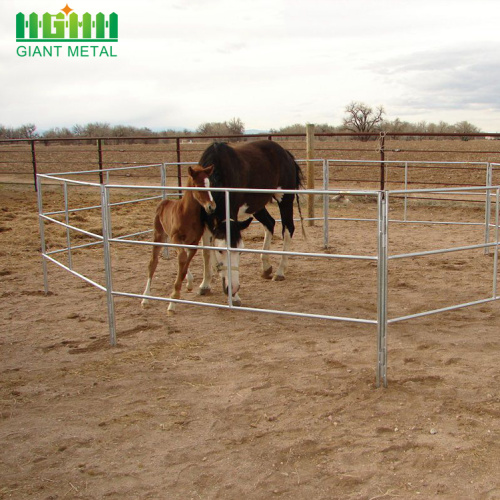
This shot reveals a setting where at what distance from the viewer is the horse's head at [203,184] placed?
16.0 feet

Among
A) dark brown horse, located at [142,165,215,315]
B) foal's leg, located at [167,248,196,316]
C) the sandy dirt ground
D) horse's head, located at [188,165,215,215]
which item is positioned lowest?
the sandy dirt ground

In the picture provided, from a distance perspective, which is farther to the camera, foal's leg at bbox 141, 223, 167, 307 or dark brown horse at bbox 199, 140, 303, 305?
foal's leg at bbox 141, 223, 167, 307

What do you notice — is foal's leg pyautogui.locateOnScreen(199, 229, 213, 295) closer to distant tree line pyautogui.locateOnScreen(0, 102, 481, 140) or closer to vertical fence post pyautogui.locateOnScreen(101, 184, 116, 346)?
vertical fence post pyautogui.locateOnScreen(101, 184, 116, 346)

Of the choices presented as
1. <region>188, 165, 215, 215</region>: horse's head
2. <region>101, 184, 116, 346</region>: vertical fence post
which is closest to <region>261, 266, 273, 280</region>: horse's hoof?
<region>188, 165, 215, 215</region>: horse's head

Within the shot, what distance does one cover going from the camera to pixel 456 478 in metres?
2.53

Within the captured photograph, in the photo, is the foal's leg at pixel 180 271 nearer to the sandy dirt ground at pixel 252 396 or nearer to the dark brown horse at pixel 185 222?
the dark brown horse at pixel 185 222

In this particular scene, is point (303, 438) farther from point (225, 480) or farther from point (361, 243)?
point (361, 243)

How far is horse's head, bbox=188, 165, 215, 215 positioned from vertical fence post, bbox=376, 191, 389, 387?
1.94m

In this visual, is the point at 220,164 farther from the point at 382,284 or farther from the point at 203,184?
the point at 382,284

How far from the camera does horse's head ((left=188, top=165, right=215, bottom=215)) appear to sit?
193 inches

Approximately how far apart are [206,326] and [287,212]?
2.54 metres

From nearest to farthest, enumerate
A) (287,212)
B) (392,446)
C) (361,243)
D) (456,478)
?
(456,478)
(392,446)
(287,212)
(361,243)

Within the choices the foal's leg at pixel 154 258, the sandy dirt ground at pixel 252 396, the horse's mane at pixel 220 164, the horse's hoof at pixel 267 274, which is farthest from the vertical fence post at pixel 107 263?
the horse's hoof at pixel 267 274

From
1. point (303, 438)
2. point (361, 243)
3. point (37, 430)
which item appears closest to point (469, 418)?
point (303, 438)
